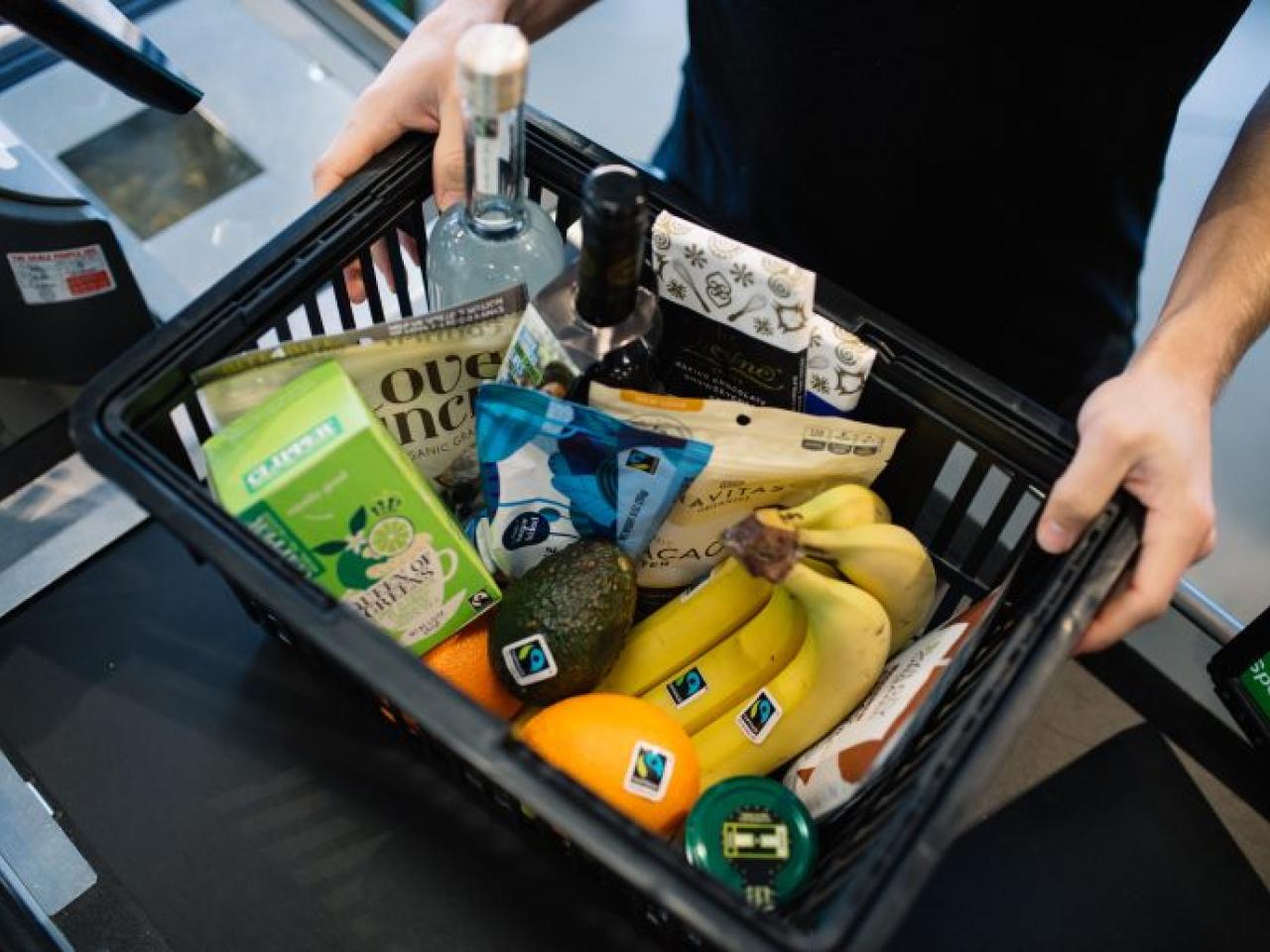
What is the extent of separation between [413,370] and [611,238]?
214 millimetres

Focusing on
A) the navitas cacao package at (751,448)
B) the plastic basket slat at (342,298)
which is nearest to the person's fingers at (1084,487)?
the navitas cacao package at (751,448)

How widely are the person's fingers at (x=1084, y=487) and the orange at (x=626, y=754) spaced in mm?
243

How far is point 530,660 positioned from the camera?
2.28 feet

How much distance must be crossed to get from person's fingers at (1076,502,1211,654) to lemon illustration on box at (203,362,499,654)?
0.38 metres

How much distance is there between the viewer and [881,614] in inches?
27.5

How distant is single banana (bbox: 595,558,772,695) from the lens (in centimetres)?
78

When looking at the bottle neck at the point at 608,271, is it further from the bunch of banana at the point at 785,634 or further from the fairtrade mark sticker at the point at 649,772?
the fairtrade mark sticker at the point at 649,772

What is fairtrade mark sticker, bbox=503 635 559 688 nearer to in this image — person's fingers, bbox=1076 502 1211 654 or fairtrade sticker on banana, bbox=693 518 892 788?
fairtrade sticker on banana, bbox=693 518 892 788

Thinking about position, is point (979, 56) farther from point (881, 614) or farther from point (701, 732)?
point (701, 732)

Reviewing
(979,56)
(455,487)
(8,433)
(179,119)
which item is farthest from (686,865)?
(179,119)

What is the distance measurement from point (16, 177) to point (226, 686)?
0.48m

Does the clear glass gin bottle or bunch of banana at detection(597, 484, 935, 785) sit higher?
the clear glass gin bottle

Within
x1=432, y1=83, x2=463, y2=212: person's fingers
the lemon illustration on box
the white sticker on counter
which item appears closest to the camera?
the lemon illustration on box

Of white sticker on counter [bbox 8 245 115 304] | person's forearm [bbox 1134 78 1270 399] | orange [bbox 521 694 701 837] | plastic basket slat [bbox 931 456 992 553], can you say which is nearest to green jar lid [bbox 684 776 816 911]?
orange [bbox 521 694 701 837]
